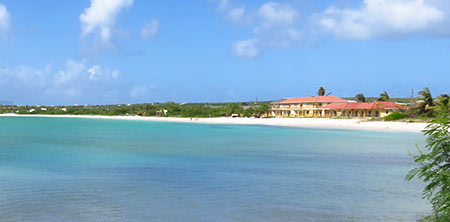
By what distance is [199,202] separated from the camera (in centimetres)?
1078

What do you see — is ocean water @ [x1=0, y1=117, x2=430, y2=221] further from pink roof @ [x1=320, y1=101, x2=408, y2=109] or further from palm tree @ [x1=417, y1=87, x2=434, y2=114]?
pink roof @ [x1=320, y1=101, x2=408, y2=109]

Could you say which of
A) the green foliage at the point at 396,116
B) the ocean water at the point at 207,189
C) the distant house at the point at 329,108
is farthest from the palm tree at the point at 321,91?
the ocean water at the point at 207,189

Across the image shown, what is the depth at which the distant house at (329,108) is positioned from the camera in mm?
64812

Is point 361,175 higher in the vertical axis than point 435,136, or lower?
lower

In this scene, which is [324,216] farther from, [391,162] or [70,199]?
[391,162]

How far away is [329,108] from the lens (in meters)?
72.7

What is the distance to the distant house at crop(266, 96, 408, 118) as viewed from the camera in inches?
2552

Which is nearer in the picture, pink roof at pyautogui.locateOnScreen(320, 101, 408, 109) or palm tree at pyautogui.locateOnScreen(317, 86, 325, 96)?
pink roof at pyautogui.locateOnScreen(320, 101, 408, 109)

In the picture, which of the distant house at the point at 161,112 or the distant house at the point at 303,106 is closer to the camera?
the distant house at the point at 303,106

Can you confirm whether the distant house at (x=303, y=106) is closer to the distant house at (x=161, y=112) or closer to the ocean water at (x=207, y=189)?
the distant house at (x=161, y=112)

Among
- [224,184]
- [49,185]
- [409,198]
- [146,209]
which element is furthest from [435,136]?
[49,185]

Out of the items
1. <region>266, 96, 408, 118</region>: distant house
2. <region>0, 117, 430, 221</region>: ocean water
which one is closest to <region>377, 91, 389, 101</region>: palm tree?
<region>266, 96, 408, 118</region>: distant house

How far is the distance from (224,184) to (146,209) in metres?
3.71

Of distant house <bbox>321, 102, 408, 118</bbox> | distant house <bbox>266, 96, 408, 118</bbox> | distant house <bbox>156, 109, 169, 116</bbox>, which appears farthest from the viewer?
distant house <bbox>156, 109, 169, 116</bbox>
